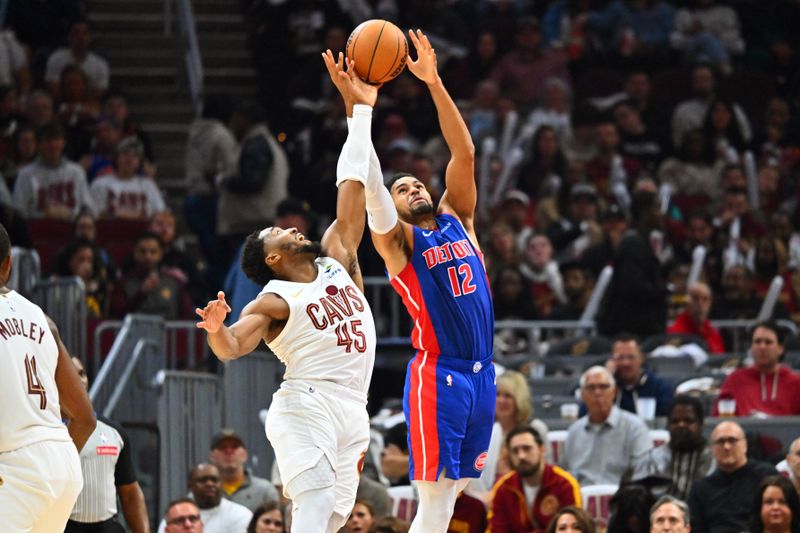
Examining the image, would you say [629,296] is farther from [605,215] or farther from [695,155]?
[695,155]

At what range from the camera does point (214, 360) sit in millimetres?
14711

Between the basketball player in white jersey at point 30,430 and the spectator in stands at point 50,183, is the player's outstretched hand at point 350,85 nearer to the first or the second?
the basketball player in white jersey at point 30,430

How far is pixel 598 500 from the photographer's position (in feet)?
38.7

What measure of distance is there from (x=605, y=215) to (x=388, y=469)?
5.23 m

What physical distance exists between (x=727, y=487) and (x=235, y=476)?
3.64 metres

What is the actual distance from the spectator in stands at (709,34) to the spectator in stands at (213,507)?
37.9ft

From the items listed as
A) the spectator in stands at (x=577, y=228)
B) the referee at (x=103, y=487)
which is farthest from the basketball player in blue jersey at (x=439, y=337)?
the spectator in stands at (x=577, y=228)

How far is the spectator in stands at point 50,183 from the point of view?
55.0 feet

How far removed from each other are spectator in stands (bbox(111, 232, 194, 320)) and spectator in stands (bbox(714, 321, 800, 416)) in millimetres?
5382

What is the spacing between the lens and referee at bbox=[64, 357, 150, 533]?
930 centimetres

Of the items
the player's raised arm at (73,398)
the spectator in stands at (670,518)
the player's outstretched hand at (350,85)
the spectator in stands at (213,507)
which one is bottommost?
the spectator in stands at (213,507)

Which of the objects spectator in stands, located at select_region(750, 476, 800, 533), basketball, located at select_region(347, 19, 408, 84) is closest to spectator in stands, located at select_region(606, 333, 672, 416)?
spectator in stands, located at select_region(750, 476, 800, 533)

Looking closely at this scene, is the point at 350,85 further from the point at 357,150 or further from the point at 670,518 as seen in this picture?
the point at 670,518

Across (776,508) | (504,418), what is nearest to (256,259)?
(776,508)
